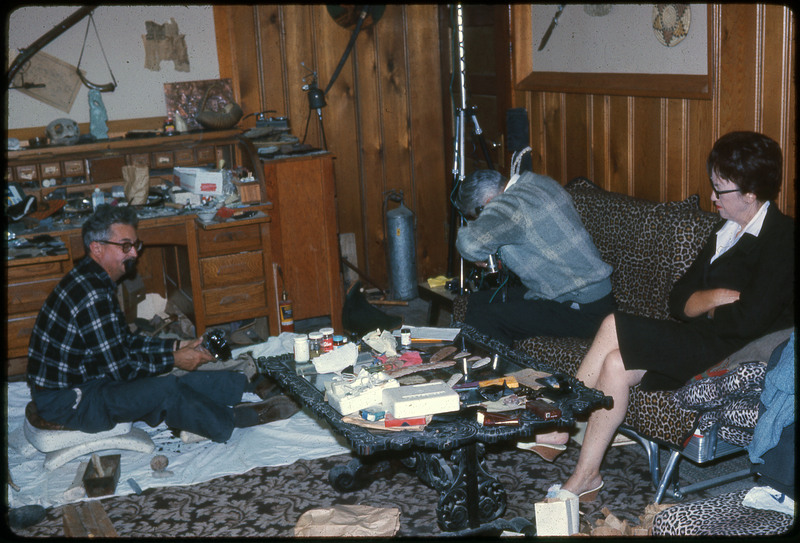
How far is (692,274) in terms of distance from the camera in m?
3.22

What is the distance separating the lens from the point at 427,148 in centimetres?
606

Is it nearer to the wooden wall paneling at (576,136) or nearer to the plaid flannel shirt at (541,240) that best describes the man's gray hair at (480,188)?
the plaid flannel shirt at (541,240)

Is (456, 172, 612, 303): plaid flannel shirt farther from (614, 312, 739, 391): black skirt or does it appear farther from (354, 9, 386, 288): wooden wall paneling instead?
(354, 9, 386, 288): wooden wall paneling

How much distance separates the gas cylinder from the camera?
5777mm

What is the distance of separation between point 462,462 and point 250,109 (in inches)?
136

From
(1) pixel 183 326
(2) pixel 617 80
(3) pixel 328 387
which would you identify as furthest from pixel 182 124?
(3) pixel 328 387

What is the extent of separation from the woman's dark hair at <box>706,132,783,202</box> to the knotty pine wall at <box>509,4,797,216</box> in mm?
227

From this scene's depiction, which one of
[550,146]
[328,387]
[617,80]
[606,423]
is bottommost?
[606,423]

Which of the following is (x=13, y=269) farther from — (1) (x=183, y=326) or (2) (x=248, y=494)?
(2) (x=248, y=494)

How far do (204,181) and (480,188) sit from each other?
198 centimetres

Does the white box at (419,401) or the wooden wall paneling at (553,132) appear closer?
the white box at (419,401)

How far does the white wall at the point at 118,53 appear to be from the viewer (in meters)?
5.04

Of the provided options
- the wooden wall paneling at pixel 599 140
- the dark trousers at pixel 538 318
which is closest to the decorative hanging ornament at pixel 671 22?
the wooden wall paneling at pixel 599 140

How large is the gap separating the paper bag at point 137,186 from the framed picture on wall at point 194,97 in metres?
0.57
